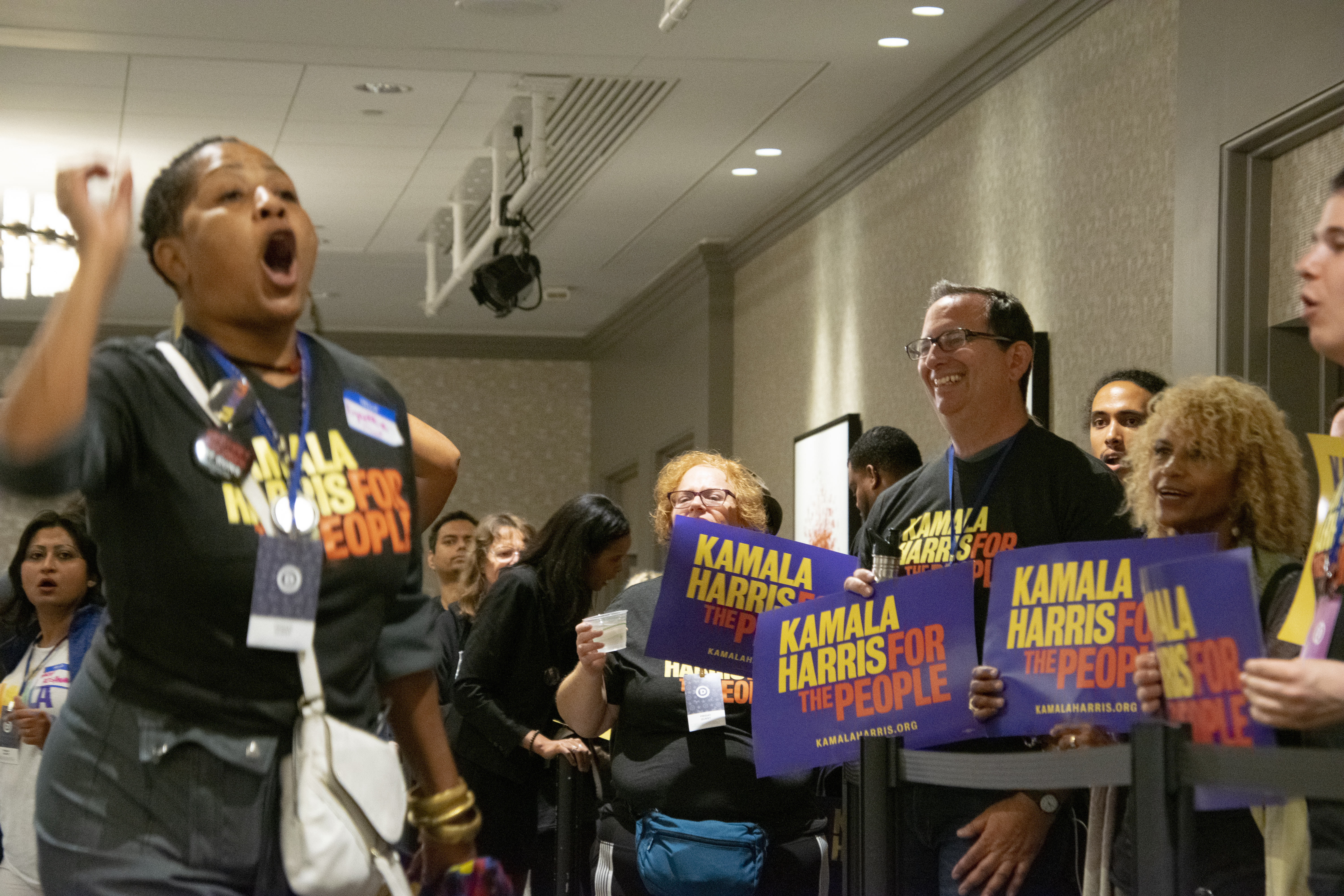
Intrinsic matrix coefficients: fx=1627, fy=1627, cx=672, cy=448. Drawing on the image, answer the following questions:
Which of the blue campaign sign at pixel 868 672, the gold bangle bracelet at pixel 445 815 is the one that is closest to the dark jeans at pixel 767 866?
the blue campaign sign at pixel 868 672

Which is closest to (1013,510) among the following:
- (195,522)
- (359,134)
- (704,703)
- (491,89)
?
(704,703)

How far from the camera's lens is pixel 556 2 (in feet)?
20.2

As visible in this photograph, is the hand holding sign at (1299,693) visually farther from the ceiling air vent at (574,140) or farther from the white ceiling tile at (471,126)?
the white ceiling tile at (471,126)

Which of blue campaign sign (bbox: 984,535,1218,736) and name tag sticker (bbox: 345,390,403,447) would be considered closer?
name tag sticker (bbox: 345,390,403,447)

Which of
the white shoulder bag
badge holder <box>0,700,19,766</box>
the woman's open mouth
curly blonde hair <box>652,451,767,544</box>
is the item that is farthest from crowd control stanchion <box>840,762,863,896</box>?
badge holder <box>0,700,19,766</box>

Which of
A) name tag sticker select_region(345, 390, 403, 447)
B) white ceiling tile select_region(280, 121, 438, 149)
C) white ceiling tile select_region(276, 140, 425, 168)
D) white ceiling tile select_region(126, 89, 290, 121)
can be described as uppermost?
white ceiling tile select_region(276, 140, 425, 168)

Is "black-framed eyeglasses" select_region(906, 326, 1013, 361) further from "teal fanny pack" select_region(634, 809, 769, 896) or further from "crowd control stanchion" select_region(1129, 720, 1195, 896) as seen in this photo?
"crowd control stanchion" select_region(1129, 720, 1195, 896)

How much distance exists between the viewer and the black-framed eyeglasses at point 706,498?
3.85 meters

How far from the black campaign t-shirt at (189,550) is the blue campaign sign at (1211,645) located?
0.99 meters

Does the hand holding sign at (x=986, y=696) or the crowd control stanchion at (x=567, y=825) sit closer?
the hand holding sign at (x=986, y=696)

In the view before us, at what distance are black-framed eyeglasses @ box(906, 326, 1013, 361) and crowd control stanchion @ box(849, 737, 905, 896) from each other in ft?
3.24

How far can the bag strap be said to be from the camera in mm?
1588

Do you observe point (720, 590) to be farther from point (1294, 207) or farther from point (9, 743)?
point (1294, 207)

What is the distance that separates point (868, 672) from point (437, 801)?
3.57ft
